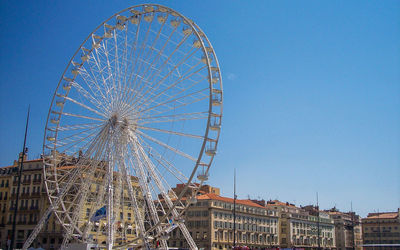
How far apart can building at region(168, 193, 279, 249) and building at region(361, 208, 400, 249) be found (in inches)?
2190

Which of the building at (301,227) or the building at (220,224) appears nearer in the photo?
the building at (220,224)

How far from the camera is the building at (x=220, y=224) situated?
106625 millimetres

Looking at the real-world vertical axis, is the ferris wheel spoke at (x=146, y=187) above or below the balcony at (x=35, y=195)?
below

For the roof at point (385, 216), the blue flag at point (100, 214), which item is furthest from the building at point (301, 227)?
the blue flag at point (100, 214)

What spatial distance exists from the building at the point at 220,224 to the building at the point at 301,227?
10773 mm

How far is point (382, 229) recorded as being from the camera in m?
163

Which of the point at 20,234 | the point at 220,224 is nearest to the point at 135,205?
the point at 20,234

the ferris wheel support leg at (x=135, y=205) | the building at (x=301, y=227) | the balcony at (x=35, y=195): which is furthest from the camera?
the building at (x=301, y=227)

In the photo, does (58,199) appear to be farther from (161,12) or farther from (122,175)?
(161,12)

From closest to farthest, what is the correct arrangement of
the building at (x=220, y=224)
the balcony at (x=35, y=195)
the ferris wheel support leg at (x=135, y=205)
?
the ferris wheel support leg at (x=135, y=205) → the balcony at (x=35, y=195) → the building at (x=220, y=224)

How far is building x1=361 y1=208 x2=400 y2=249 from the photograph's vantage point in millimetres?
159750

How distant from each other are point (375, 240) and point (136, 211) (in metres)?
141

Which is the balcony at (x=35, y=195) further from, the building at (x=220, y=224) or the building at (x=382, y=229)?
the building at (x=382, y=229)

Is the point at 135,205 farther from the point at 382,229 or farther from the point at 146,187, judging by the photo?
the point at 382,229
